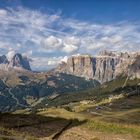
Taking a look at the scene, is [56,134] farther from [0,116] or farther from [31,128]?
[0,116]

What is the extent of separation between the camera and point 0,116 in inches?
2066

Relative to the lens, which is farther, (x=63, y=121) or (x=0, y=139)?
(x=63, y=121)

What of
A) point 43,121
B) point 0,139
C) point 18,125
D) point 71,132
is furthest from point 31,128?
point 0,139

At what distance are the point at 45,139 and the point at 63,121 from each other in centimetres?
1857

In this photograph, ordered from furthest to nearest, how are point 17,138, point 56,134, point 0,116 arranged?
point 0,116 < point 56,134 < point 17,138

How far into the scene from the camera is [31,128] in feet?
151

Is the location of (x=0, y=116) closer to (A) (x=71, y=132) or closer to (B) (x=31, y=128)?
(B) (x=31, y=128)

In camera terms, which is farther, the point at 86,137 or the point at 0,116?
the point at 0,116

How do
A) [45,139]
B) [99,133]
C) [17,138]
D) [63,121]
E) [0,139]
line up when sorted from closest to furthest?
[0,139], [17,138], [45,139], [99,133], [63,121]

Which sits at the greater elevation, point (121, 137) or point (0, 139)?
point (0, 139)

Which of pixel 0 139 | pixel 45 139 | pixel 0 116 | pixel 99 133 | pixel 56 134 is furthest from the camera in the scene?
pixel 0 116

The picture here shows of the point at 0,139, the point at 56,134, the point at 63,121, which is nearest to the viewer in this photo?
the point at 0,139

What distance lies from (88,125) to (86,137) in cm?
854

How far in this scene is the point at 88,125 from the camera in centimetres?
5250
